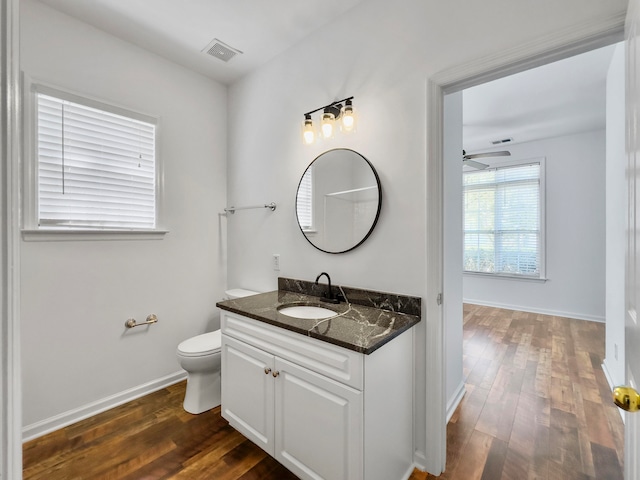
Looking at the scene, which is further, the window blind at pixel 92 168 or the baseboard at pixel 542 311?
the baseboard at pixel 542 311

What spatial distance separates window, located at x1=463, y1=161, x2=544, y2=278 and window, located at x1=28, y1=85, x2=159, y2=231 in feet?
16.5

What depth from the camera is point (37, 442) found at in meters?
1.81

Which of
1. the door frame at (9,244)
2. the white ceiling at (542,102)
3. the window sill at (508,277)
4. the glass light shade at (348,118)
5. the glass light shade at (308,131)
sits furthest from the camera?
the window sill at (508,277)

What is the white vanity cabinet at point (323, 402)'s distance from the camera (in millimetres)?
1264

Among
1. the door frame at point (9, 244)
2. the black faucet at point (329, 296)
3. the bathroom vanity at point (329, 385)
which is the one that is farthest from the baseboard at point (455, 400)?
the door frame at point (9, 244)

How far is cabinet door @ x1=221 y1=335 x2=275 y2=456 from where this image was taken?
162 cm

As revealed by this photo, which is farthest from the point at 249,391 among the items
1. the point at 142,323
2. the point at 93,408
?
the point at 93,408

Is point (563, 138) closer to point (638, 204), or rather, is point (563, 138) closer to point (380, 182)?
point (380, 182)

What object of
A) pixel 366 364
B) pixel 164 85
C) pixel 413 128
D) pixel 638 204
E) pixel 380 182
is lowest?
pixel 366 364

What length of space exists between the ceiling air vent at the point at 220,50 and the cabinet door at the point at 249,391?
2.12m

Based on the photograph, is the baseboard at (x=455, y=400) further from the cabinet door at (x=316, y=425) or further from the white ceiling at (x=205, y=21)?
the white ceiling at (x=205, y=21)

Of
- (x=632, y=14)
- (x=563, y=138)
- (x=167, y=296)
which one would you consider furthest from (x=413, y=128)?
(x=563, y=138)

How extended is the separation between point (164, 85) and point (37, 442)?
2603 millimetres

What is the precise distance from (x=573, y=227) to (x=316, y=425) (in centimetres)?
489
